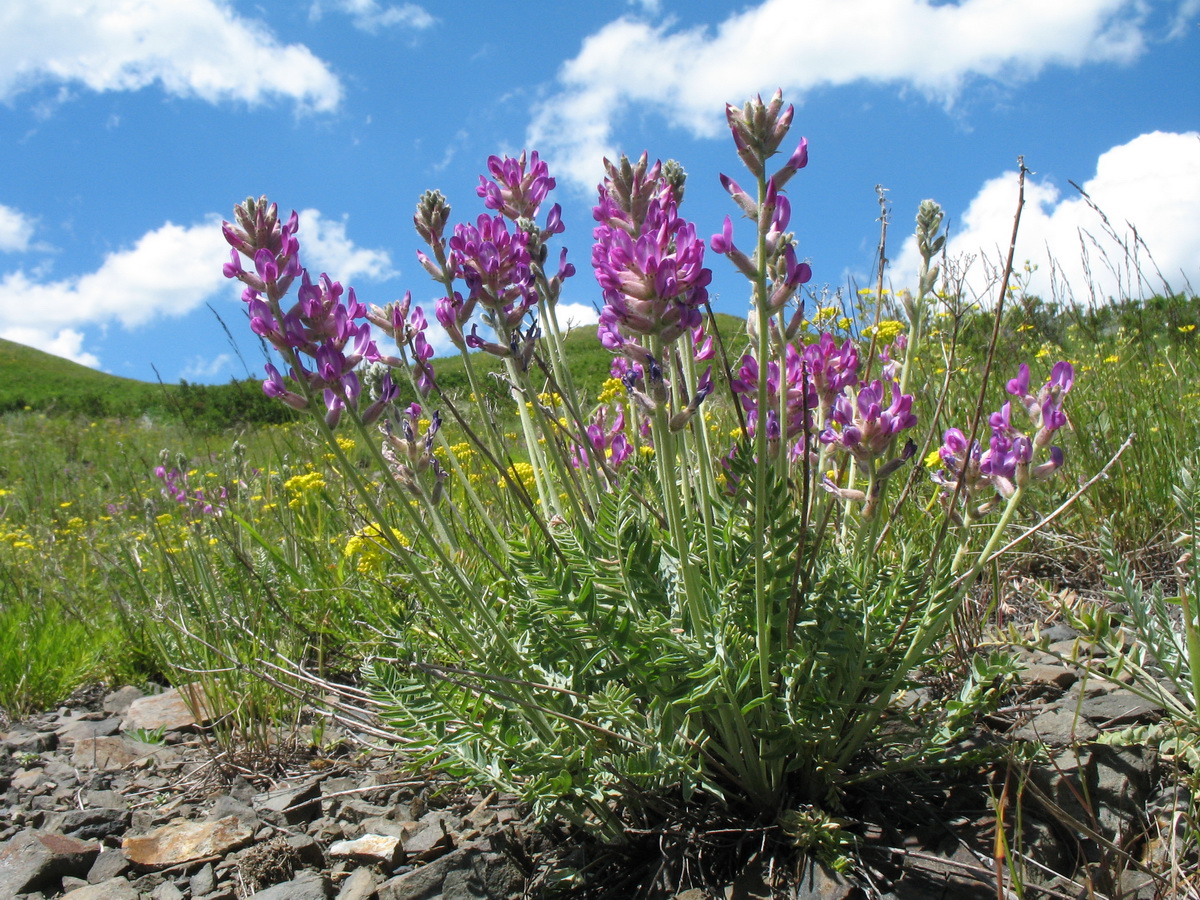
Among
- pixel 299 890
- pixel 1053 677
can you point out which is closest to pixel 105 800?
pixel 299 890

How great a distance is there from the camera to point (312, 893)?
1.75 meters

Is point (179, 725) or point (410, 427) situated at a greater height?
point (410, 427)

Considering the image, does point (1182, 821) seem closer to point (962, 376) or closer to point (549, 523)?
point (549, 523)

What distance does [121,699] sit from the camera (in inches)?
131

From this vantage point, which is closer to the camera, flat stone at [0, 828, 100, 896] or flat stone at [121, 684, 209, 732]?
flat stone at [0, 828, 100, 896]

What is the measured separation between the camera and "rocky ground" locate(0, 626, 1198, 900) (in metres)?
1.51

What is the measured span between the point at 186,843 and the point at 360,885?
60 centimetres

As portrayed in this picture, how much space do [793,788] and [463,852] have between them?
75 centimetres

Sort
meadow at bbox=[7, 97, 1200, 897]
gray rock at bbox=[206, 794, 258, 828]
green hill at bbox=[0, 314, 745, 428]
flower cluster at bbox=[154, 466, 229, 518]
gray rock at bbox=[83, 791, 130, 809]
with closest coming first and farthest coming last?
1. meadow at bbox=[7, 97, 1200, 897]
2. gray rock at bbox=[206, 794, 258, 828]
3. gray rock at bbox=[83, 791, 130, 809]
4. flower cluster at bbox=[154, 466, 229, 518]
5. green hill at bbox=[0, 314, 745, 428]

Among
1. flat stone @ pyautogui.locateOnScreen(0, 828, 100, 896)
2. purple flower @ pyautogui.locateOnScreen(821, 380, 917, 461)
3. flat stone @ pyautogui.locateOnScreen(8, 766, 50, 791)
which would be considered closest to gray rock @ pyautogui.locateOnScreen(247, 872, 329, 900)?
flat stone @ pyautogui.locateOnScreen(0, 828, 100, 896)

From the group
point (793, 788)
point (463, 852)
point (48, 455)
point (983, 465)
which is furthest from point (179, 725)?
point (48, 455)

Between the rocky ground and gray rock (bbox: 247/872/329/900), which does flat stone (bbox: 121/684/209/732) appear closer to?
the rocky ground

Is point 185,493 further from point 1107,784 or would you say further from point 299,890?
point 1107,784

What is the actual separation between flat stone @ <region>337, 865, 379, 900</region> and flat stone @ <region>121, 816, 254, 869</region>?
404mm
